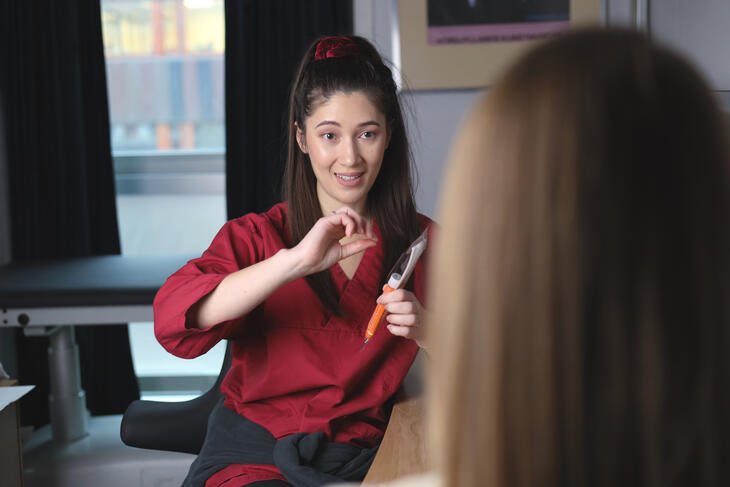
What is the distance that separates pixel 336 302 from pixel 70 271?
4.61ft

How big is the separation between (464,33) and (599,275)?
7.89 ft

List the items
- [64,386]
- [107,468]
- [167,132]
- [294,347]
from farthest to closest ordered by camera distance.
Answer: [167,132]
[64,386]
[107,468]
[294,347]

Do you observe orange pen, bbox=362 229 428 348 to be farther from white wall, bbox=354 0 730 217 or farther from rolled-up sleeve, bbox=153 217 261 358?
white wall, bbox=354 0 730 217

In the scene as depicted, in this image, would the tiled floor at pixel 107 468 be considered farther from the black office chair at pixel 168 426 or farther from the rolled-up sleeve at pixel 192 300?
the rolled-up sleeve at pixel 192 300

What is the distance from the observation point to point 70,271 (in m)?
2.41

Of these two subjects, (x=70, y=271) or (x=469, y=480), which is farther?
(x=70, y=271)

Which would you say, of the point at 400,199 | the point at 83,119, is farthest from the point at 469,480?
the point at 83,119

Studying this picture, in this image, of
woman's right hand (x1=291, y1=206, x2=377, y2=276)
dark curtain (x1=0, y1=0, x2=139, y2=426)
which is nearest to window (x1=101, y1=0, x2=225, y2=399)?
dark curtain (x1=0, y1=0, x2=139, y2=426)

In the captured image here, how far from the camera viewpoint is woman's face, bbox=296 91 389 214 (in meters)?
1.38

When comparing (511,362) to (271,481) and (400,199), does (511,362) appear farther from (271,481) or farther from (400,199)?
(400,199)

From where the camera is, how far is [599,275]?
420mm

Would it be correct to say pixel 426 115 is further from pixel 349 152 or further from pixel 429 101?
pixel 349 152

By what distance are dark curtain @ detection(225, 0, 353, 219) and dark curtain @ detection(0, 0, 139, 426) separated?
529 millimetres

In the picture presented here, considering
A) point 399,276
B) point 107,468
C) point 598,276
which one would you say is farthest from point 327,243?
point 107,468
